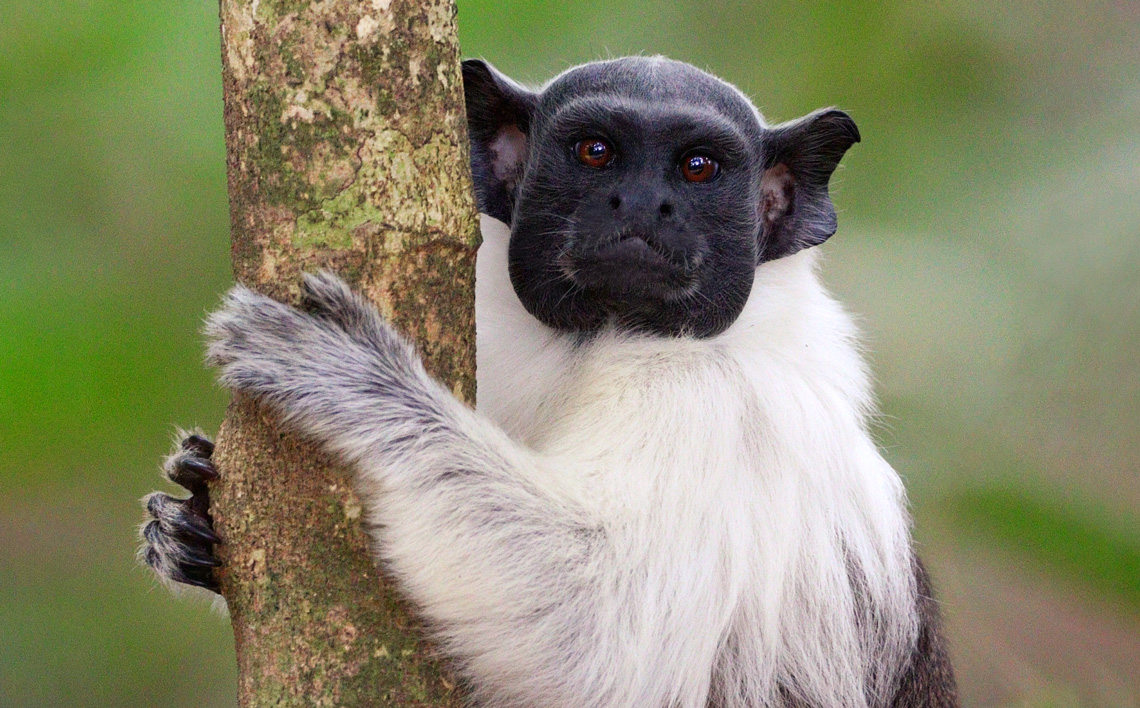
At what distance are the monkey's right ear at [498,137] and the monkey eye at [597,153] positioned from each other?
385mm

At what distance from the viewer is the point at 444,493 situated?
9.44 ft

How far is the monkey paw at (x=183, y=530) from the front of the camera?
2.78 metres

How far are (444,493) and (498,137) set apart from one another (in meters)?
1.46

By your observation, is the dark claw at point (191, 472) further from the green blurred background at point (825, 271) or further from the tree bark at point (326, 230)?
the green blurred background at point (825, 271)

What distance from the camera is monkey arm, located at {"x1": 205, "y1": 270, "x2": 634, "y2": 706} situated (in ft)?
8.95

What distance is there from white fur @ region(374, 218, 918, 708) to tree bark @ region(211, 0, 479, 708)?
0.21 meters

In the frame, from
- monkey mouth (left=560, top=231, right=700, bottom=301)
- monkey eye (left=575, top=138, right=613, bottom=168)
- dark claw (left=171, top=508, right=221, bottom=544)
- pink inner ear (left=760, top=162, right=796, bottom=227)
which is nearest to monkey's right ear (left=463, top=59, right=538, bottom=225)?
monkey eye (left=575, top=138, right=613, bottom=168)

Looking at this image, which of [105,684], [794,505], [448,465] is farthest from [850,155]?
[105,684]

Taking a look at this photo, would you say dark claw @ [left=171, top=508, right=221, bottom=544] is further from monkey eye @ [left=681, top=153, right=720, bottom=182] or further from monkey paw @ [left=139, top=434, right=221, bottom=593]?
monkey eye @ [left=681, top=153, right=720, bottom=182]

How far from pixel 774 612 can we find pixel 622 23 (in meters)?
3.31

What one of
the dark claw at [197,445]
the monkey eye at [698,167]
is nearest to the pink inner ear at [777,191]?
the monkey eye at [698,167]

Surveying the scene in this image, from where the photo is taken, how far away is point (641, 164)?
11.0 ft

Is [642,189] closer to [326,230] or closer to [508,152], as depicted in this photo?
[508,152]

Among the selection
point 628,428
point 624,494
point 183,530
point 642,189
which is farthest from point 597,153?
point 183,530
